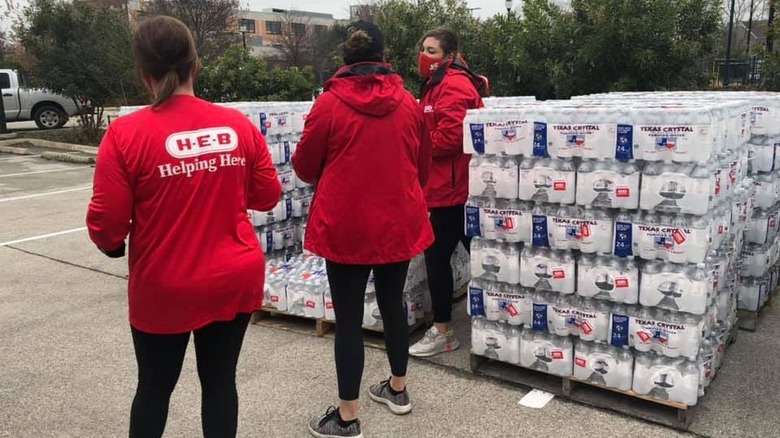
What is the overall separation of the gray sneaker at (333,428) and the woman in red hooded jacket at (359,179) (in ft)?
0.73

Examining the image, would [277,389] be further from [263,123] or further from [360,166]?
[263,123]

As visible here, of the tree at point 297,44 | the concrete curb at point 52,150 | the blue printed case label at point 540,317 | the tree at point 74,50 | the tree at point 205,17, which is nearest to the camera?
the blue printed case label at point 540,317

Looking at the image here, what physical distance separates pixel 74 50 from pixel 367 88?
16.2 m

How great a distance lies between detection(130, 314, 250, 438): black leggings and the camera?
7.79 ft

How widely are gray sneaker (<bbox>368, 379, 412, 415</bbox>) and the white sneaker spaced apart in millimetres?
626

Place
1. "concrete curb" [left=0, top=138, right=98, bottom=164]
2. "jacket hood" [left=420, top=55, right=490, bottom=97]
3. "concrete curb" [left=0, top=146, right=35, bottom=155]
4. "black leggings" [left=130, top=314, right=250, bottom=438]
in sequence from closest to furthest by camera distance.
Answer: "black leggings" [left=130, top=314, right=250, bottom=438] < "jacket hood" [left=420, top=55, right=490, bottom=97] < "concrete curb" [left=0, top=138, right=98, bottom=164] < "concrete curb" [left=0, top=146, right=35, bottom=155]

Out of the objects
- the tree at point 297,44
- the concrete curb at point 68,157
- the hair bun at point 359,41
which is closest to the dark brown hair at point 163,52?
the hair bun at point 359,41

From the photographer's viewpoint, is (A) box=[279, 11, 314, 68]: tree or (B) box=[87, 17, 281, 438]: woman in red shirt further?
(A) box=[279, 11, 314, 68]: tree

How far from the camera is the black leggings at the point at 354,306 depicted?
3.18 meters

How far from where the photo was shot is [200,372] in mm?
2535

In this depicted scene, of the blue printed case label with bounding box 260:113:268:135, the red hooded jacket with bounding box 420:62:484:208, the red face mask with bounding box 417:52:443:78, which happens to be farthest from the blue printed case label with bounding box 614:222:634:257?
the blue printed case label with bounding box 260:113:268:135

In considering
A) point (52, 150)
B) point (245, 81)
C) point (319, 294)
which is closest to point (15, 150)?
point (52, 150)

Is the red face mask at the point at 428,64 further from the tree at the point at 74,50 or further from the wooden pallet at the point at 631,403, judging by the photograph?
the tree at the point at 74,50

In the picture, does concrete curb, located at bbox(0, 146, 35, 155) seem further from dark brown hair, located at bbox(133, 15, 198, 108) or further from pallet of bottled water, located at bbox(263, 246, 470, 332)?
dark brown hair, located at bbox(133, 15, 198, 108)
